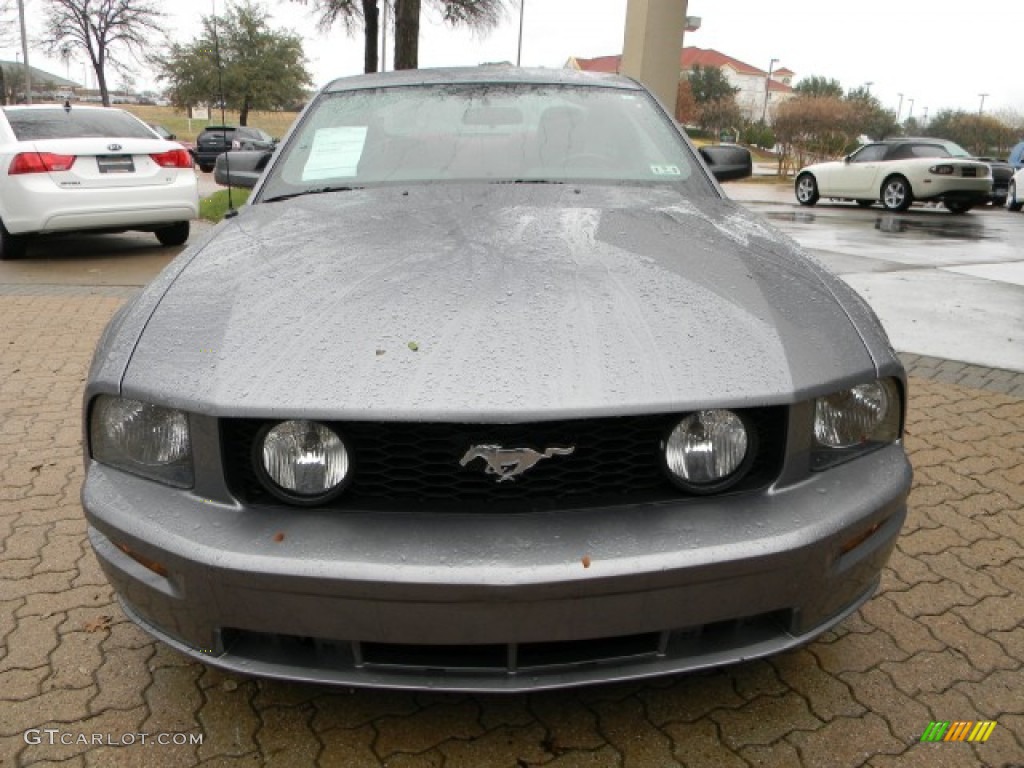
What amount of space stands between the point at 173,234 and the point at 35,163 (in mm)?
1746

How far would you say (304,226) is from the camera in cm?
233

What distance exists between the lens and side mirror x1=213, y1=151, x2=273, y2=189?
3.31 m

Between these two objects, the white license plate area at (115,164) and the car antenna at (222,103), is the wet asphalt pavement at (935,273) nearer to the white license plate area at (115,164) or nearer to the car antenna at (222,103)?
the car antenna at (222,103)

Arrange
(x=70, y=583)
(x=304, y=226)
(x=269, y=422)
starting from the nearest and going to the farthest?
(x=269, y=422) < (x=304, y=226) < (x=70, y=583)

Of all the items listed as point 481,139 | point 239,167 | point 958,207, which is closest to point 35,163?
point 239,167

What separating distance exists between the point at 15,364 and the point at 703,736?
4.51m

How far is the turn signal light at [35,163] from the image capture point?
7.31 m

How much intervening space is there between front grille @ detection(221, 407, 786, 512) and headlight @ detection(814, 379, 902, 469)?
13cm

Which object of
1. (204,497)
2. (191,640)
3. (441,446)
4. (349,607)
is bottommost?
(191,640)

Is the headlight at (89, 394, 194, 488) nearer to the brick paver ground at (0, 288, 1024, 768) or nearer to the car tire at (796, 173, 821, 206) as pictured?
the brick paver ground at (0, 288, 1024, 768)

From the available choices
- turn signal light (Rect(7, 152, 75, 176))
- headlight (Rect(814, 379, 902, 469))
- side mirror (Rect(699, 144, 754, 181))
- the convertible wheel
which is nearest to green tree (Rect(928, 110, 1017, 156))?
the convertible wheel

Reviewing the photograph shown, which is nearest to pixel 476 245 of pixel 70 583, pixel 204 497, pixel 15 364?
pixel 204 497

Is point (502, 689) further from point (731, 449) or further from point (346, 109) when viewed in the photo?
point (346, 109)

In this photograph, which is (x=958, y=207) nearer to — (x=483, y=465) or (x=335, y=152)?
(x=335, y=152)
